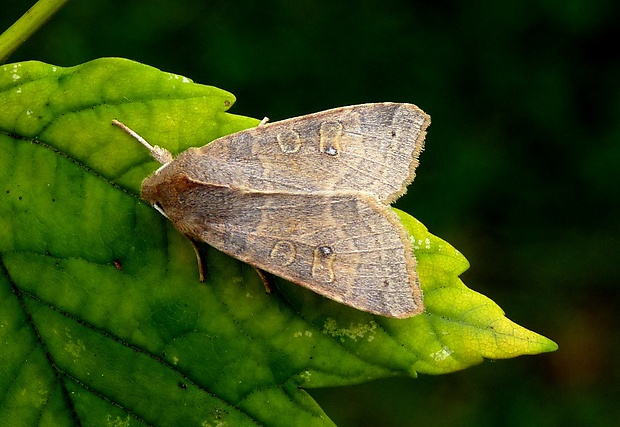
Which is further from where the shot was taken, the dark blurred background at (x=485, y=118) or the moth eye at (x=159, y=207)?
the dark blurred background at (x=485, y=118)

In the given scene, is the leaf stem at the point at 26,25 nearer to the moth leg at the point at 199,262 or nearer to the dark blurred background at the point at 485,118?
the moth leg at the point at 199,262

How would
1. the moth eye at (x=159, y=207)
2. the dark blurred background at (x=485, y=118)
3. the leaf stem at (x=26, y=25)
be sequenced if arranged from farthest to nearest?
the dark blurred background at (x=485, y=118)
the moth eye at (x=159, y=207)
the leaf stem at (x=26, y=25)

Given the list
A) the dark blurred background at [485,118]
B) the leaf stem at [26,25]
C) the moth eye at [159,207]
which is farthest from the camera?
the dark blurred background at [485,118]

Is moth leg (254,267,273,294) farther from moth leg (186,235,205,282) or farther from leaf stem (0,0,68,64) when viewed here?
leaf stem (0,0,68,64)

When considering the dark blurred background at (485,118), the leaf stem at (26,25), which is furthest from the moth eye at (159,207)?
the dark blurred background at (485,118)

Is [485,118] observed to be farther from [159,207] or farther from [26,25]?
[26,25]
